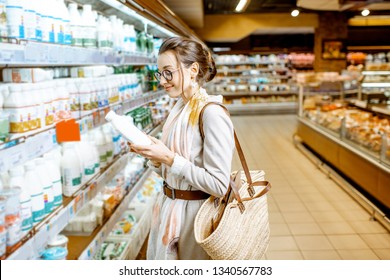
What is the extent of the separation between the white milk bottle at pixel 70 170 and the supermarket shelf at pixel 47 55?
0.44 m

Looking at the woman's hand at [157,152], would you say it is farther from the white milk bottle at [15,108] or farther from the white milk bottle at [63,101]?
the white milk bottle at [63,101]

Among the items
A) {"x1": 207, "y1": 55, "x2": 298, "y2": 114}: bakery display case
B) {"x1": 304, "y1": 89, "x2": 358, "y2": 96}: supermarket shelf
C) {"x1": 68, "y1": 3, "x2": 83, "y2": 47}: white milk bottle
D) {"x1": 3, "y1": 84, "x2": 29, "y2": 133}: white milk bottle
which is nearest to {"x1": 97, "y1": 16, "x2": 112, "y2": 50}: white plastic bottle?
{"x1": 68, "y1": 3, "x2": 83, "y2": 47}: white milk bottle

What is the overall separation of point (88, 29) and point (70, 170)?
0.70 meters

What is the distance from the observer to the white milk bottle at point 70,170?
2037mm

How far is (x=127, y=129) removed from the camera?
149 cm

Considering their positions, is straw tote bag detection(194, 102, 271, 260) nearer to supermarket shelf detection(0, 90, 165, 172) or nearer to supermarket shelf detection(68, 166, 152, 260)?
supermarket shelf detection(0, 90, 165, 172)

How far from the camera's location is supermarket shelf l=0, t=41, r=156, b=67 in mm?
1309

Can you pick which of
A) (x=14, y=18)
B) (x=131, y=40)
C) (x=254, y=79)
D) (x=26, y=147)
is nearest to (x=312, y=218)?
(x=131, y=40)

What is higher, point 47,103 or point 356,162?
point 47,103

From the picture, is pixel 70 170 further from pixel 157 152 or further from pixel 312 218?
pixel 312 218

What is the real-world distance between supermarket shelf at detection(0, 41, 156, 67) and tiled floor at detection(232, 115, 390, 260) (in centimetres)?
86

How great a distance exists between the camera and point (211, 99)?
1586 mm
